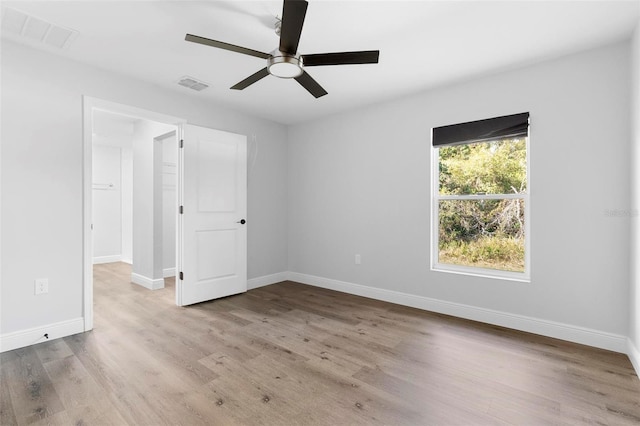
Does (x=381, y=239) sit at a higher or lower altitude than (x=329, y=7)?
lower

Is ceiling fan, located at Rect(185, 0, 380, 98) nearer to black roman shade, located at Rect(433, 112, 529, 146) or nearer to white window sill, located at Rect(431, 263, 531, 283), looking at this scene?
black roman shade, located at Rect(433, 112, 529, 146)

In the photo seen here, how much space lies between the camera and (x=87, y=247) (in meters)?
2.93

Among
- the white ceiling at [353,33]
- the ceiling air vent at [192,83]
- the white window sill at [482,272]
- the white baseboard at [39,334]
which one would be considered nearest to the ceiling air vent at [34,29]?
the white ceiling at [353,33]

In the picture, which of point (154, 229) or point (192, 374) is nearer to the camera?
point (192, 374)

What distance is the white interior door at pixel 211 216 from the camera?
3688mm

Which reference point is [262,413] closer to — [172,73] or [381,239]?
[381,239]

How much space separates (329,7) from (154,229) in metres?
3.78

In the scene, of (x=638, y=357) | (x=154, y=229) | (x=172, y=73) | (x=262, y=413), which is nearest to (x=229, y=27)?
(x=172, y=73)

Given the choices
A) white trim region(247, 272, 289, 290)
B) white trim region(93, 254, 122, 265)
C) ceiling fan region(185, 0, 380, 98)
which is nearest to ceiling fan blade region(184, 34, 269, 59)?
ceiling fan region(185, 0, 380, 98)

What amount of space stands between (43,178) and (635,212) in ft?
15.7

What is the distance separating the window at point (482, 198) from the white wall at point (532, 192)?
4.9 inches

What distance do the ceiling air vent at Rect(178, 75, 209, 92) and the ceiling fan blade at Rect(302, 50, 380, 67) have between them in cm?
173

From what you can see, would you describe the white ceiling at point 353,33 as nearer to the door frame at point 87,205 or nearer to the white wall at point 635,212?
the white wall at point 635,212

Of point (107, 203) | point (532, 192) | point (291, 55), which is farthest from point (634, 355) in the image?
point (107, 203)
